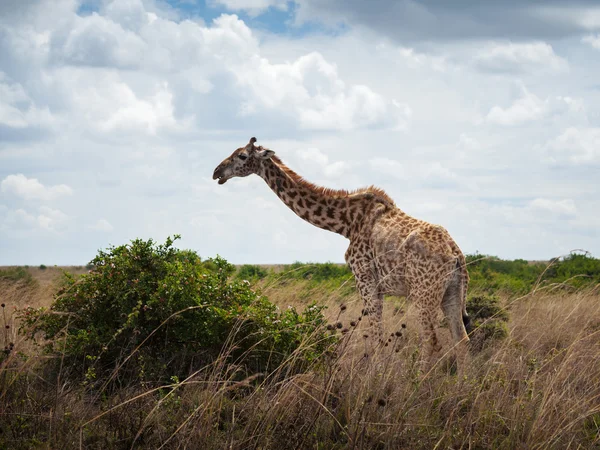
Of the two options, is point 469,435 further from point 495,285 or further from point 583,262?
point 583,262

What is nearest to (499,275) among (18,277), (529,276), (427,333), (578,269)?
(529,276)

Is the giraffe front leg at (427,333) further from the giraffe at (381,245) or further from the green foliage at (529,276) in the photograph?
the green foliage at (529,276)

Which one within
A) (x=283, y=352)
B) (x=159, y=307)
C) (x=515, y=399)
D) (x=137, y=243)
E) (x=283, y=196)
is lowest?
(x=515, y=399)

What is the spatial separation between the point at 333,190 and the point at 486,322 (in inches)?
144

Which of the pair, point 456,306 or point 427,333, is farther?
point 456,306

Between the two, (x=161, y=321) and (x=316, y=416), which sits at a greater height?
(x=161, y=321)

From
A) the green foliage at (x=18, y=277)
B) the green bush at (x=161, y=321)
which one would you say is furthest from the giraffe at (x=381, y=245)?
the green foliage at (x=18, y=277)

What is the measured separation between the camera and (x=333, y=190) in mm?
11820

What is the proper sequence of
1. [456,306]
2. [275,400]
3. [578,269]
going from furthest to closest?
[578,269]
[456,306]
[275,400]

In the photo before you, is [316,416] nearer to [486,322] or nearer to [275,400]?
[275,400]

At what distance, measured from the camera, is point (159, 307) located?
886 cm

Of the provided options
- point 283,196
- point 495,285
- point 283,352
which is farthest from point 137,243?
point 495,285

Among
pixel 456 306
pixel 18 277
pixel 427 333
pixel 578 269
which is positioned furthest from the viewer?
pixel 578 269

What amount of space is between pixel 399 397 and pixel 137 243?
4.28 m
